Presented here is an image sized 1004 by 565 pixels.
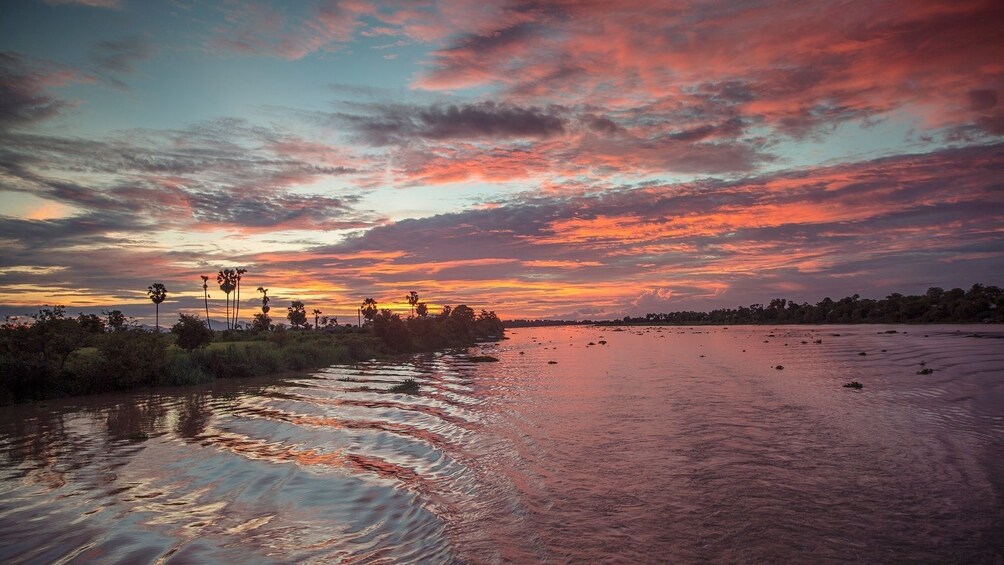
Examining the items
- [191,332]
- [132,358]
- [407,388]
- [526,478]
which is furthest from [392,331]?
[526,478]

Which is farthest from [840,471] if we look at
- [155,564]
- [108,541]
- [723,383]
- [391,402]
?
[391,402]

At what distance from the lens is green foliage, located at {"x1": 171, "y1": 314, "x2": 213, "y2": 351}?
4459 centimetres

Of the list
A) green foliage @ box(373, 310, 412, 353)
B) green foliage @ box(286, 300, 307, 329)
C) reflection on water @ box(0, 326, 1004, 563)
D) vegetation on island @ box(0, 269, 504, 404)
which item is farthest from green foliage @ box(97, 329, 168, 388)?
green foliage @ box(286, 300, 307, 329)

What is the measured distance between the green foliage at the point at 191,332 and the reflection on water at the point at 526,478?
16.2 metres

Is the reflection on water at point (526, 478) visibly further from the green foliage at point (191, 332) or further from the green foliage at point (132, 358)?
the green foliage at point (191, 332)

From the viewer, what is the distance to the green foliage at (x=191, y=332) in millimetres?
44591

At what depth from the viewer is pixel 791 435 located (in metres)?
17.5

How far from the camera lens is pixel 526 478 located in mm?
14094

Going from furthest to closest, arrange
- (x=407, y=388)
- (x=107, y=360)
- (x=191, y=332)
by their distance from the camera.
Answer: (x=191, y=332)
(x=107, y=360)
(x=407, y=388)

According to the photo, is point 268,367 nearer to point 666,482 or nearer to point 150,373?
point 150,373

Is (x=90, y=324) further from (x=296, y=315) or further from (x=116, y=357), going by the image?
(x=296, y=315)

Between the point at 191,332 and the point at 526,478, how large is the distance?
138 ft

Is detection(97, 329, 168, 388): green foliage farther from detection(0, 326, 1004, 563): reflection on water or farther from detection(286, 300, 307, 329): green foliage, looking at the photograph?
detection(286, 300, 307, 329): green foliage

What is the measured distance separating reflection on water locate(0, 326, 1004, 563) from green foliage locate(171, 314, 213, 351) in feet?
53.2
